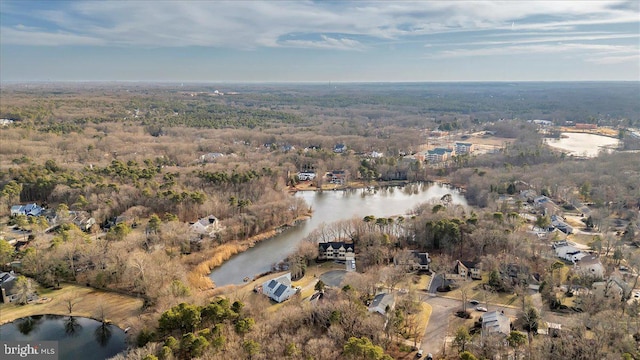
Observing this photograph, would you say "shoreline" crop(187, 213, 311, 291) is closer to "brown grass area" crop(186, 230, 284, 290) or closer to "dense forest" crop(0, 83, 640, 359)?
"brown grass area" crop(186, 230, 284, 290)

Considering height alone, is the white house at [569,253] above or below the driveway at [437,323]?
above

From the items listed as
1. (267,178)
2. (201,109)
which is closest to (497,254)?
(267,178)

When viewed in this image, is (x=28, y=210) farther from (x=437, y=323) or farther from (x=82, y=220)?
(x=437, y=323)

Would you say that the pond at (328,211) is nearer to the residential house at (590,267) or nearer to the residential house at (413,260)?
the residential house at (413,260)

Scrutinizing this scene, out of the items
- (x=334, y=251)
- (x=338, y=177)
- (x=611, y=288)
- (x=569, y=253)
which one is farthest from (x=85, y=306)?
(x=338, y=177)

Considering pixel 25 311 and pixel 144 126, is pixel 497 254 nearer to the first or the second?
pixel 25 311

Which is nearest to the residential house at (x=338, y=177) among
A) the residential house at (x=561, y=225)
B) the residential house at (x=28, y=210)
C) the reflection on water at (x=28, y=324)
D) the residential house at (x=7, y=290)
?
the residential house at (x=561, y=225)
